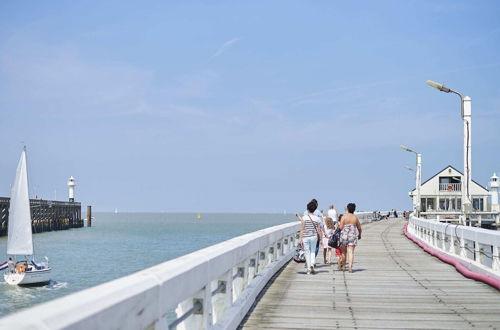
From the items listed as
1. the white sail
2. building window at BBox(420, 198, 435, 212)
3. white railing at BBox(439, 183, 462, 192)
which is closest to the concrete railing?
the white sail

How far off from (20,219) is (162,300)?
6726 centimetres

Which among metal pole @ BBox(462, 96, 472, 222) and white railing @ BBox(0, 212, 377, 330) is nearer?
white railing @ BBox(0, 212, 377, 330)

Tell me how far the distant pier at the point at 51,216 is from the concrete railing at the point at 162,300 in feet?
341

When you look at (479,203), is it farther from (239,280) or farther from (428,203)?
(239,280)

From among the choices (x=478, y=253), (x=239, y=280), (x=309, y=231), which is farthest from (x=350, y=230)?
(x=239, y=280)

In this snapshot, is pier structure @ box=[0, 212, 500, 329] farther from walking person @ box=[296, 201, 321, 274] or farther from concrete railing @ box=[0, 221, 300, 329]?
walking person @ box=[296, 201, 321, 274]

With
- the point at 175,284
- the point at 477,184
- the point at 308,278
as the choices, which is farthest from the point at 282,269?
the point at 477,184

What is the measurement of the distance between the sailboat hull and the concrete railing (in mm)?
41260

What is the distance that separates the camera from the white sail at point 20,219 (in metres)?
66.0

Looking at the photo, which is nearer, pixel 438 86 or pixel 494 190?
pixel 438 86

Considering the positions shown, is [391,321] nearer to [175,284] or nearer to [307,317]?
[307,317]

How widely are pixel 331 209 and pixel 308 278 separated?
40.4ft

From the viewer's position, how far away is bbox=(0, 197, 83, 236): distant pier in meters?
130

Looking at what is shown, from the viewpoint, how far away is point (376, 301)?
1186 cm
